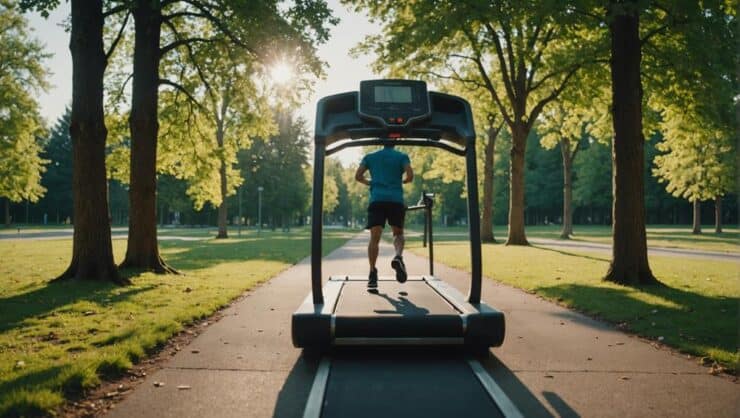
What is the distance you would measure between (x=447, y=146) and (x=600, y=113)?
47.3 ft

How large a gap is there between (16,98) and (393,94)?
3152 centimetres

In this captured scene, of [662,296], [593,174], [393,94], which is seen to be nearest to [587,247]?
[662,296]

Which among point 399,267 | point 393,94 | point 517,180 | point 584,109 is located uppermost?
point 584,109

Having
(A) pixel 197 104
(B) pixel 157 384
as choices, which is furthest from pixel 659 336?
(A) pixel 197 104

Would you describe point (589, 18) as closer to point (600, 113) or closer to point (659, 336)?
point (659, 336)

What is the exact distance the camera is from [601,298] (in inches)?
351

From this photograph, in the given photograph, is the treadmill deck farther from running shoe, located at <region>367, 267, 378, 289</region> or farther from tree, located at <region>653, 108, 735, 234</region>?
tree, located at <region>653, 108, 735, 234</region>

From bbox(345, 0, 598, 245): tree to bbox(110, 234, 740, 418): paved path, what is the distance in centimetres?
603

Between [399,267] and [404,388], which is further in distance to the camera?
[399,267]

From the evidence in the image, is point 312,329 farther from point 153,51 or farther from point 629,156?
point 153,51

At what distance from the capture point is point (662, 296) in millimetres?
9031

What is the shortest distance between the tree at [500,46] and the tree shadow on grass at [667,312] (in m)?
4.97

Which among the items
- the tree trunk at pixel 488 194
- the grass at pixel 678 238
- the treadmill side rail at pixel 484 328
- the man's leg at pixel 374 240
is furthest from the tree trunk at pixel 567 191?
the treadmill side rail at pixel 484 328

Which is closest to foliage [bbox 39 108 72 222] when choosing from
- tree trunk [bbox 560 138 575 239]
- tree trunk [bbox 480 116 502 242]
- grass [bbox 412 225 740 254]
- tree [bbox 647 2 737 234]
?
grass [bbox 412 225 740 254]
